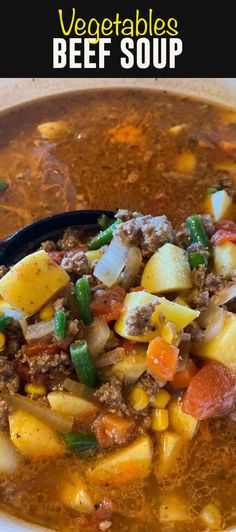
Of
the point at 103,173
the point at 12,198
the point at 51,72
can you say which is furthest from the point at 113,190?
the point at 51,72

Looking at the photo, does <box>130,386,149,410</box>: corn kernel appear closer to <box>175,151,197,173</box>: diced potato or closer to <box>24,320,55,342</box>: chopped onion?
<box>24,320,55,342</box>: chopped onion

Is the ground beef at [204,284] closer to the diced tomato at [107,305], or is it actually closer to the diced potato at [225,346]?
the diced potato at [225,346]

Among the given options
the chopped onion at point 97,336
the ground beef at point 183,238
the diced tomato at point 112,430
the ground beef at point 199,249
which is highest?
the ground beef at point 199,249

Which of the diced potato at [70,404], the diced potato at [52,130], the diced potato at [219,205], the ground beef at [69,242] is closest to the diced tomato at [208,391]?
the diced potato at [70,404]

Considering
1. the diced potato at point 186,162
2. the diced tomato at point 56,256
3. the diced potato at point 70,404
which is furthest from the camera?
the diced potato at point 186,162

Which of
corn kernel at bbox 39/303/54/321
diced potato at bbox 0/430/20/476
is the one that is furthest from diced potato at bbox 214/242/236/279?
diced potato at bbox 0/430/20/476

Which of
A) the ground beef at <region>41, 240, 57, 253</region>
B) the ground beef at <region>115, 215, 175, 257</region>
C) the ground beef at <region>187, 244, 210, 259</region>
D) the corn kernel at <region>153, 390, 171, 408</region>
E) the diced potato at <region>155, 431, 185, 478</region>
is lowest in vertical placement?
the diced potato at <region>155, 431, 185, 478</region>

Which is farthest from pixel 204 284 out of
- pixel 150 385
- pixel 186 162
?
pixel 186 162
